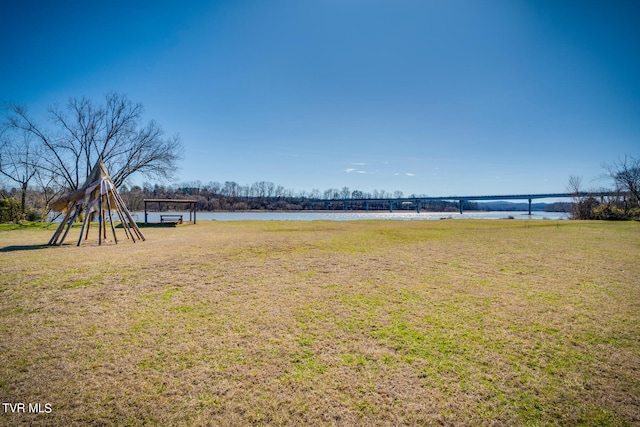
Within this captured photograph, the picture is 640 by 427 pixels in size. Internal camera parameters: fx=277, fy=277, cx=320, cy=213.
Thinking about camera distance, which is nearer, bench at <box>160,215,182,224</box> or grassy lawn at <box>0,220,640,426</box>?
grassy lawn at <box>0,220,640,426</box>

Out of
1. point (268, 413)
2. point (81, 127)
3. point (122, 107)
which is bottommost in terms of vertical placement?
point (268, 413)

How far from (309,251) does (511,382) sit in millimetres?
8409

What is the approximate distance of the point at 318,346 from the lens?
153 inches

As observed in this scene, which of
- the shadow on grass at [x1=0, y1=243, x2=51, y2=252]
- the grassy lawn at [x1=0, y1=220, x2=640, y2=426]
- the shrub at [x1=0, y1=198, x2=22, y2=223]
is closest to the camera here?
the grassy lawn at [x1=0, y1=220, x2=640, y2=426]

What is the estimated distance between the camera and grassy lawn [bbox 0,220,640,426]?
108 inches

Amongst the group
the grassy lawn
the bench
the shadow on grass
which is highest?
the bench

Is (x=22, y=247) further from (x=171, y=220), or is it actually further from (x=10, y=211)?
(x=171, y=220)

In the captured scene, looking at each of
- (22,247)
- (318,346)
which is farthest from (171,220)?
(318,346)

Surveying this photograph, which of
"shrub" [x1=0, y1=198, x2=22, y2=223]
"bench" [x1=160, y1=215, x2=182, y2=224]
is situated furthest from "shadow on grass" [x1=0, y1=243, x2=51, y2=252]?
"shrub" [x1=0, y1=198, x2=22, y2=223]

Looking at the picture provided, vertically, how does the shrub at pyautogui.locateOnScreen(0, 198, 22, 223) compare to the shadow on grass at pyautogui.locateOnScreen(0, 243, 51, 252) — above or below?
above

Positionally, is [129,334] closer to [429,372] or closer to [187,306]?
[187,306]

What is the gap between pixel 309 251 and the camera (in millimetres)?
11141

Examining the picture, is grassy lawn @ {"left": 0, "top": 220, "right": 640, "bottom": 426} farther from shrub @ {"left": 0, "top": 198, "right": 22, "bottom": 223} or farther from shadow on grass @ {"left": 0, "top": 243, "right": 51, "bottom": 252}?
shrub @ {"left": 0, "top": 198, "right": 22, "bottom": 223}

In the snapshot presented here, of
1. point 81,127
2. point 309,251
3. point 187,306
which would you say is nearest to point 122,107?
point 81,127
